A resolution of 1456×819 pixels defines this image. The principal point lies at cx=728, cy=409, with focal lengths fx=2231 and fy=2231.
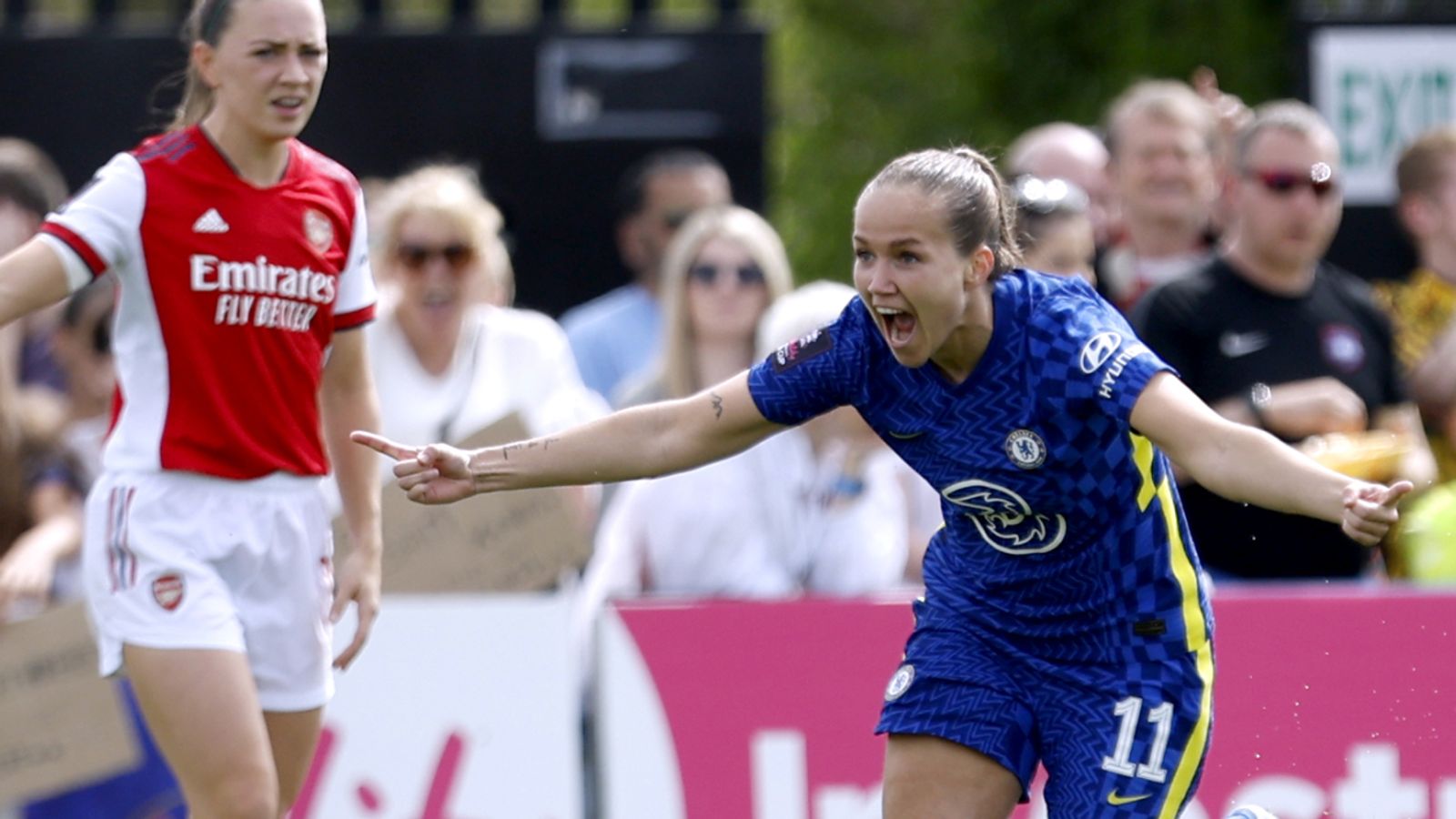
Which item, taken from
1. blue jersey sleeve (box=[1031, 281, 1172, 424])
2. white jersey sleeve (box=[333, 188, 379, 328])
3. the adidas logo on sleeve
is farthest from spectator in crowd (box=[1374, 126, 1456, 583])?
the adidas logo on sleeve

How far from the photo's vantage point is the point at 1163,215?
26.3 feet

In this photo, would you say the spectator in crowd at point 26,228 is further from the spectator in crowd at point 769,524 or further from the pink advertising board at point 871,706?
the pink advertising board at point 871,706

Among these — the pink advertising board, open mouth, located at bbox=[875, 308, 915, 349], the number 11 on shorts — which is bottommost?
the pink advertising board

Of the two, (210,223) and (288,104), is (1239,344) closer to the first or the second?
(288,104)

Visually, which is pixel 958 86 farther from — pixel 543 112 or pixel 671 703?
pixel 671 703

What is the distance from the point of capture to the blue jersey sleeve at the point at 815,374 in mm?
4945

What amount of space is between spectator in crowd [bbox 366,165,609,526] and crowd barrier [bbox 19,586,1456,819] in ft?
2.01

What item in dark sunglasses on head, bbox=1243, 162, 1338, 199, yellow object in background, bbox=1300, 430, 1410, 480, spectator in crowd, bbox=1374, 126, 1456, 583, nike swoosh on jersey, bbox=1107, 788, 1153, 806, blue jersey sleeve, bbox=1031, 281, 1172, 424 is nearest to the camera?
blue jersey sleeve, bbox=1031, 281, 1172, 424

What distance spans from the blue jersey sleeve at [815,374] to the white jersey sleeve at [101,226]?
149cm

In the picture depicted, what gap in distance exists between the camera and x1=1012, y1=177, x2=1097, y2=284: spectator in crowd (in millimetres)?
7406

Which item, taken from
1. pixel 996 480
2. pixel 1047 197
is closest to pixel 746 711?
pixel 1047 197

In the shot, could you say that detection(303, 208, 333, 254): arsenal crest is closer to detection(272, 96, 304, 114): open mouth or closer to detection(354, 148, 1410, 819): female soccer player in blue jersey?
detection(272, 96, 304, 114): open mouth

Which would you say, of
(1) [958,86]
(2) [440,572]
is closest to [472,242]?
(2) [440,572]

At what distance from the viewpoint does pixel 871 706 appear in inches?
285
